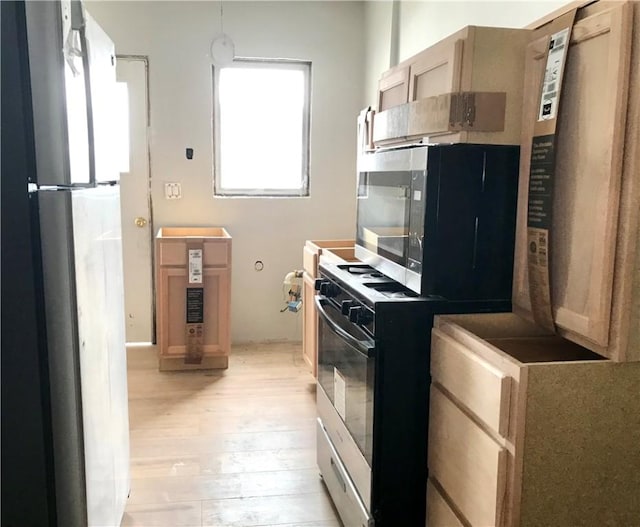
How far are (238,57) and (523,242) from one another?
301cm

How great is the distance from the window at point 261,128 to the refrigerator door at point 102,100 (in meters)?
2.11

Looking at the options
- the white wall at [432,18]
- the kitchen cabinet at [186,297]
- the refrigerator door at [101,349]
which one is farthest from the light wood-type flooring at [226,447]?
the white wall at [432,18]

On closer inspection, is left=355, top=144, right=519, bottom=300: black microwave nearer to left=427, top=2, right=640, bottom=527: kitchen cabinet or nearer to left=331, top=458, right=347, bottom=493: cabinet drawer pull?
left=427, top=2, right=640, bottom=527: kitchen cabinet

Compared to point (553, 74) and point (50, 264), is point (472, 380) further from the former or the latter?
point (50, 264)

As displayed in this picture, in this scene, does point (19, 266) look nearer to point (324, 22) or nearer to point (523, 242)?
point (523, 242)

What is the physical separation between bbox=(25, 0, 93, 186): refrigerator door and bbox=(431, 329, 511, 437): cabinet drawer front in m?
1.04

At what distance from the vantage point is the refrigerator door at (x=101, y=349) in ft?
5.47

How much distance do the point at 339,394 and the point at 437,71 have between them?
3.60ft

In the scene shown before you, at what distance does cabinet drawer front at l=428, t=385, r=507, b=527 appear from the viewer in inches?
53.4

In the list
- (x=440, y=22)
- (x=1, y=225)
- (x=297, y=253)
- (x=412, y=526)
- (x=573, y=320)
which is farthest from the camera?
(x=297, y=253)

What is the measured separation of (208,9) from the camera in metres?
4.07

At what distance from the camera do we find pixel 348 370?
6.61ft

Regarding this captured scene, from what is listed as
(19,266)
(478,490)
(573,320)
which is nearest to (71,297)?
(19,266)

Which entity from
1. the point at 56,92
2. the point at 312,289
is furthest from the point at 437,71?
the point at 312,289
